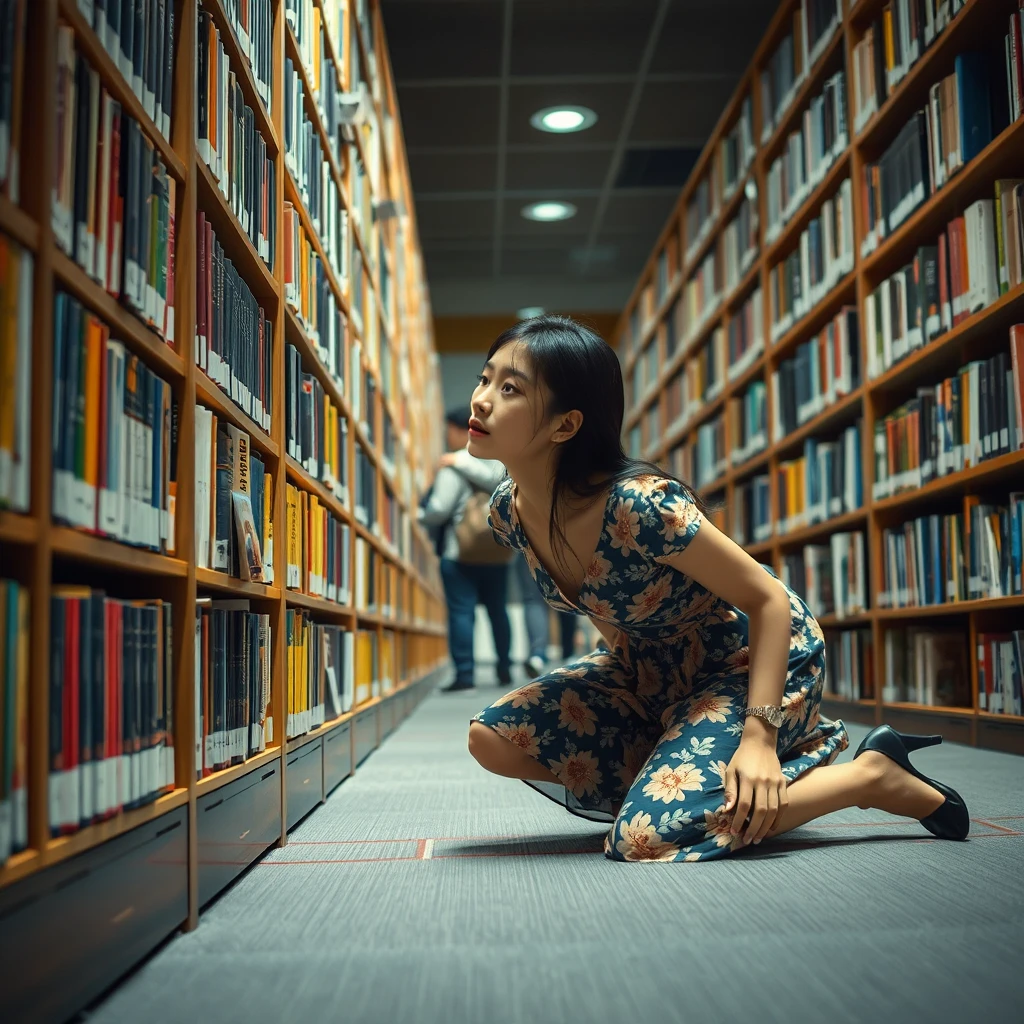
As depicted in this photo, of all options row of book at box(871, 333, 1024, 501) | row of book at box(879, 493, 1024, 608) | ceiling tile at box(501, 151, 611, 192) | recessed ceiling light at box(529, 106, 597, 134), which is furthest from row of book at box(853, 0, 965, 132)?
ceiling tile at box(501, 151, 611, 192)

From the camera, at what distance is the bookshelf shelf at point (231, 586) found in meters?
1.28

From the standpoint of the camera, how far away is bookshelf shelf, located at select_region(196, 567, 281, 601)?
1.28 m

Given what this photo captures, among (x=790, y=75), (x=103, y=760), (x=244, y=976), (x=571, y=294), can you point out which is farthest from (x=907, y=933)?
(x=571, y=294)

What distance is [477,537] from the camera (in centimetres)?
513

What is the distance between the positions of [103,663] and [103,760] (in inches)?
3.4

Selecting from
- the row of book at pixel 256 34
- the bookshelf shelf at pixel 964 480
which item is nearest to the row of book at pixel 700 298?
the bookshelf shelf at pixel 964 480

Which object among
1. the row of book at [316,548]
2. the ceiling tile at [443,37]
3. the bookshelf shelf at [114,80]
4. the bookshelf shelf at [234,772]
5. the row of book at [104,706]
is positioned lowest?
the bookshelf shelf at [234,772]

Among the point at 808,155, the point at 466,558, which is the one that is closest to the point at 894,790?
the point at 808,155

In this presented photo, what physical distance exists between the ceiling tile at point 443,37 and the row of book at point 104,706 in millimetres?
4196

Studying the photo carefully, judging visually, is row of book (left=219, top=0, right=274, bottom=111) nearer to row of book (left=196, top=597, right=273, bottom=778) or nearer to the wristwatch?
row of book (left=196, top=597, right=273, bottom=778)

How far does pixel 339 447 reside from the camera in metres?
2.61

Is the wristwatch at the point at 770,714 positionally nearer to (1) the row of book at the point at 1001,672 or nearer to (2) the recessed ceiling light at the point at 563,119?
(1) the row of book at the point at 1001,672

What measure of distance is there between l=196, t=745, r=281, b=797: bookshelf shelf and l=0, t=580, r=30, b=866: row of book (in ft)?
1.39

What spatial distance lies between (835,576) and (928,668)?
0.66 metres
